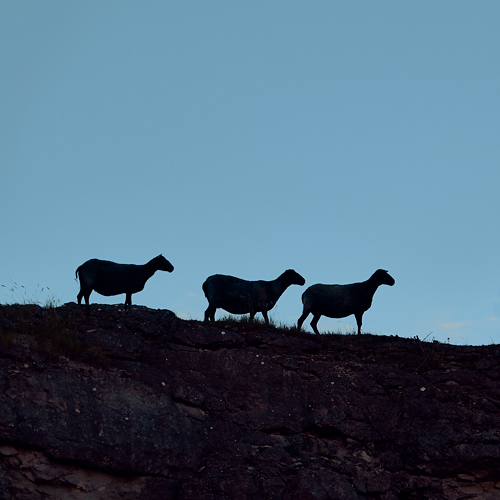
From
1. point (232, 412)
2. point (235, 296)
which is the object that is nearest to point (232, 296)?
point (235, 296)

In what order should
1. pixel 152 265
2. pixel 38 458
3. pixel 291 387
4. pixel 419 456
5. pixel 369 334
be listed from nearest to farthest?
pixel 38 458 → pixel 419 456 → pixel 291 387 → pixel 369 334 → pixel 152 265

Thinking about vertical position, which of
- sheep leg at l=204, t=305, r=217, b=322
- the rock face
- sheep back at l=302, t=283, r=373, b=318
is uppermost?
sheep back at l=302, t=283, r=373, b=318

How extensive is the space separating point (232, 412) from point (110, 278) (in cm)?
526

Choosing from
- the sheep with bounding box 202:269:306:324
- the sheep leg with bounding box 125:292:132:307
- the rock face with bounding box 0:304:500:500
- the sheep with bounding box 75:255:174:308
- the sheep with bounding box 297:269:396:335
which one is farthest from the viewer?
the sheep with bounding box 297:269:396:335

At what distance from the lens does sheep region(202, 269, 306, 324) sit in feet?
64.4

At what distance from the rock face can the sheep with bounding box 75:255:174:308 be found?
154 centimetres

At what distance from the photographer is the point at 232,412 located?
15.0 meters

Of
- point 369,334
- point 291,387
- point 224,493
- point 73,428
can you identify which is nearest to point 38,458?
point 73,428

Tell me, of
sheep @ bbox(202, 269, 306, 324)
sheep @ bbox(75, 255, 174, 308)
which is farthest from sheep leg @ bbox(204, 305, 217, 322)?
sheep @ bbox(75, 255, 174, 308)

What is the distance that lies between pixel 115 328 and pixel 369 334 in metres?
6.28

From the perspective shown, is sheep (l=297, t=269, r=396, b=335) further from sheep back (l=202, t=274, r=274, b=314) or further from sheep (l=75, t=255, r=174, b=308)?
sheep (l=75, t=255, r=174, b=308)

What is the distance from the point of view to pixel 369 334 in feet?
59.1

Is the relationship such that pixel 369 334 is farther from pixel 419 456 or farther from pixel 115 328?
pixel 115 328

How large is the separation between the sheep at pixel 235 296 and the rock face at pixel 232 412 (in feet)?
9.00
